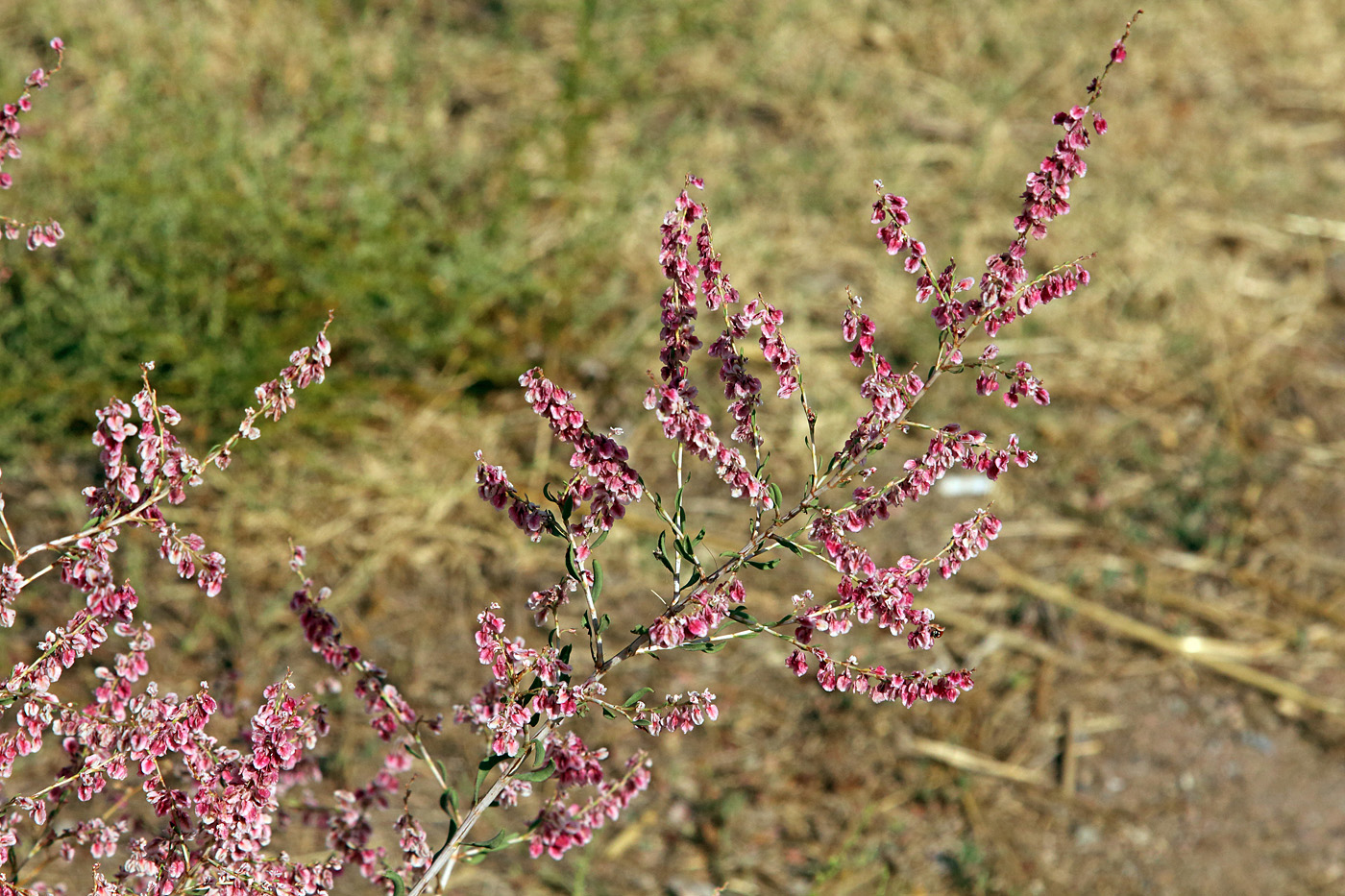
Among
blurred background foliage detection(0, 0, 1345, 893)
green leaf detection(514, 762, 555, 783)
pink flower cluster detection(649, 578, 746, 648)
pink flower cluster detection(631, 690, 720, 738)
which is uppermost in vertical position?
blurred background foliage detection(0, 0, 1345, 893)

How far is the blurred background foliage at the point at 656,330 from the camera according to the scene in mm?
3281

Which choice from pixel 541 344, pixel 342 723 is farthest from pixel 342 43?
pixel 342 723

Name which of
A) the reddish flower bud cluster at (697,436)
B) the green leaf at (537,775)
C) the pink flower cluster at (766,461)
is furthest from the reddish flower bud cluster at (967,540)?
the green leaf at (537,775)

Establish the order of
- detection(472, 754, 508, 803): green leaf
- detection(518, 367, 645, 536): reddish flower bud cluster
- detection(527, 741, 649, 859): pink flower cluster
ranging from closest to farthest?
detection(518, 367, 645, 536): reddish flower bud cluster
detection(472, 754, 508, 803): green leaf
detection(527, 741, 649, 859): pink flower cluster

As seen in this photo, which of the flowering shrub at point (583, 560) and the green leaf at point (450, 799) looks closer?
the flowering shrub at point (583, 560)

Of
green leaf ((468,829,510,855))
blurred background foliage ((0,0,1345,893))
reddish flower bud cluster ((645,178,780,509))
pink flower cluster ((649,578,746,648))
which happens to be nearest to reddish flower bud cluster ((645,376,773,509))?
reddish flower bud cluster ((645,178,780,509))

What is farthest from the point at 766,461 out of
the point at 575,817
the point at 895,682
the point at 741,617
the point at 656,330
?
the point at 656,330

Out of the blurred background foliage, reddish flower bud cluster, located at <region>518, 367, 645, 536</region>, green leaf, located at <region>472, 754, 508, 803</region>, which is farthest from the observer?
the blurred background foliage

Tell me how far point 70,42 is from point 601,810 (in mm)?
3885

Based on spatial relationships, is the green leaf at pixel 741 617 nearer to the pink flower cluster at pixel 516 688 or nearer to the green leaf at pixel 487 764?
the pink flower cluster at pixel 516 688

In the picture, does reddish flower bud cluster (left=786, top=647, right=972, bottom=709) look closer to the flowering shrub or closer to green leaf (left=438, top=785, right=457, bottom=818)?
the flowering shrub

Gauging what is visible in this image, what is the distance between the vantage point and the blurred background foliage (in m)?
3.28

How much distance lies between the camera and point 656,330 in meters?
4.11

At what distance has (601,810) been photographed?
1.90m
